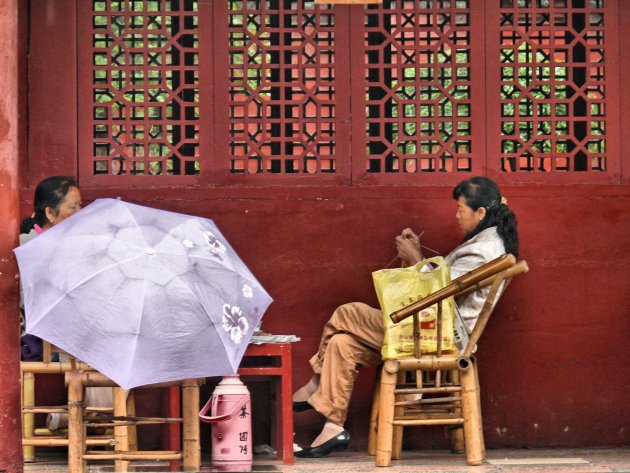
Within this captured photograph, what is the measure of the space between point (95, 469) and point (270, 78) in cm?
261

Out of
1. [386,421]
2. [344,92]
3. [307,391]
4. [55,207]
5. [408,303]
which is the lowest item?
[386,421]

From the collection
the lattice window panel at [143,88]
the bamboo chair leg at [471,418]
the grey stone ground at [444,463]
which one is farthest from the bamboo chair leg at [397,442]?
the lattice window panel at [143,88]

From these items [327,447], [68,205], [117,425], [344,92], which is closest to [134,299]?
[117,425]

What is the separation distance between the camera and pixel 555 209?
852 cm

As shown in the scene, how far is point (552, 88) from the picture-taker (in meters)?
8.59

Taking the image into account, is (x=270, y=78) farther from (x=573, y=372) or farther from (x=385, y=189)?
(x=573, y=372)

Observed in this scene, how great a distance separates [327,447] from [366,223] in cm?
134

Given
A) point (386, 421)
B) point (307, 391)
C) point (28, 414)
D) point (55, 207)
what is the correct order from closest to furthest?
1. point (386, 421)
2. point (28, 414)
3. point (55, 207)
4. point (307, 391)

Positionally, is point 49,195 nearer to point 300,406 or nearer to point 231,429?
point 231,429

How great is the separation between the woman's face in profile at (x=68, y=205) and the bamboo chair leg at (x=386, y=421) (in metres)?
1.94

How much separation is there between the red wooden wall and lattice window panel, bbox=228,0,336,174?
9 centimetres

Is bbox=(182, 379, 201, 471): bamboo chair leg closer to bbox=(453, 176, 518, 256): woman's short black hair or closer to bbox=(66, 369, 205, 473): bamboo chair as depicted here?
bbox=(66, 369, 205, 473): bamboo chair

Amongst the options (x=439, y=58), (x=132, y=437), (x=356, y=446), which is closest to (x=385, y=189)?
(x=439, y=58)

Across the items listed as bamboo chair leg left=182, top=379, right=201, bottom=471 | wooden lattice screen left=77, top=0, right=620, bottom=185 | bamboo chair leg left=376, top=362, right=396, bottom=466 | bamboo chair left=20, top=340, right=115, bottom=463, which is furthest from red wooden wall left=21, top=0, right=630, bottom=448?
bamboo chair leg left=182, top=379, right=201, bottom=471
